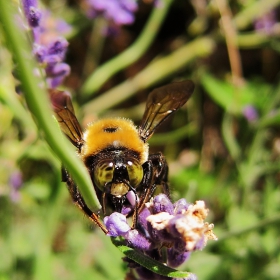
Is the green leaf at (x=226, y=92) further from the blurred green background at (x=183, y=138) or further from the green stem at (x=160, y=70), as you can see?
the green stem at (x=160, y=70)

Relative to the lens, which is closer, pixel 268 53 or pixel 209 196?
pixel 209 196

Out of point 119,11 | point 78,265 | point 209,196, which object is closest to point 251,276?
point 209,196

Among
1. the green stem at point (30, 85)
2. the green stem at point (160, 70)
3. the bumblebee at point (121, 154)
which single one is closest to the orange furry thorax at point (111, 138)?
the bumblebee at point (121, 154)

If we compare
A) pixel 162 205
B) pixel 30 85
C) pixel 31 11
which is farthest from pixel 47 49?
pixel 30 85

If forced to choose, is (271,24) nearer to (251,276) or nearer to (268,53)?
(268,53)

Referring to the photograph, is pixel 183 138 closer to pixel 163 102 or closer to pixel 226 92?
pixel 226 92
